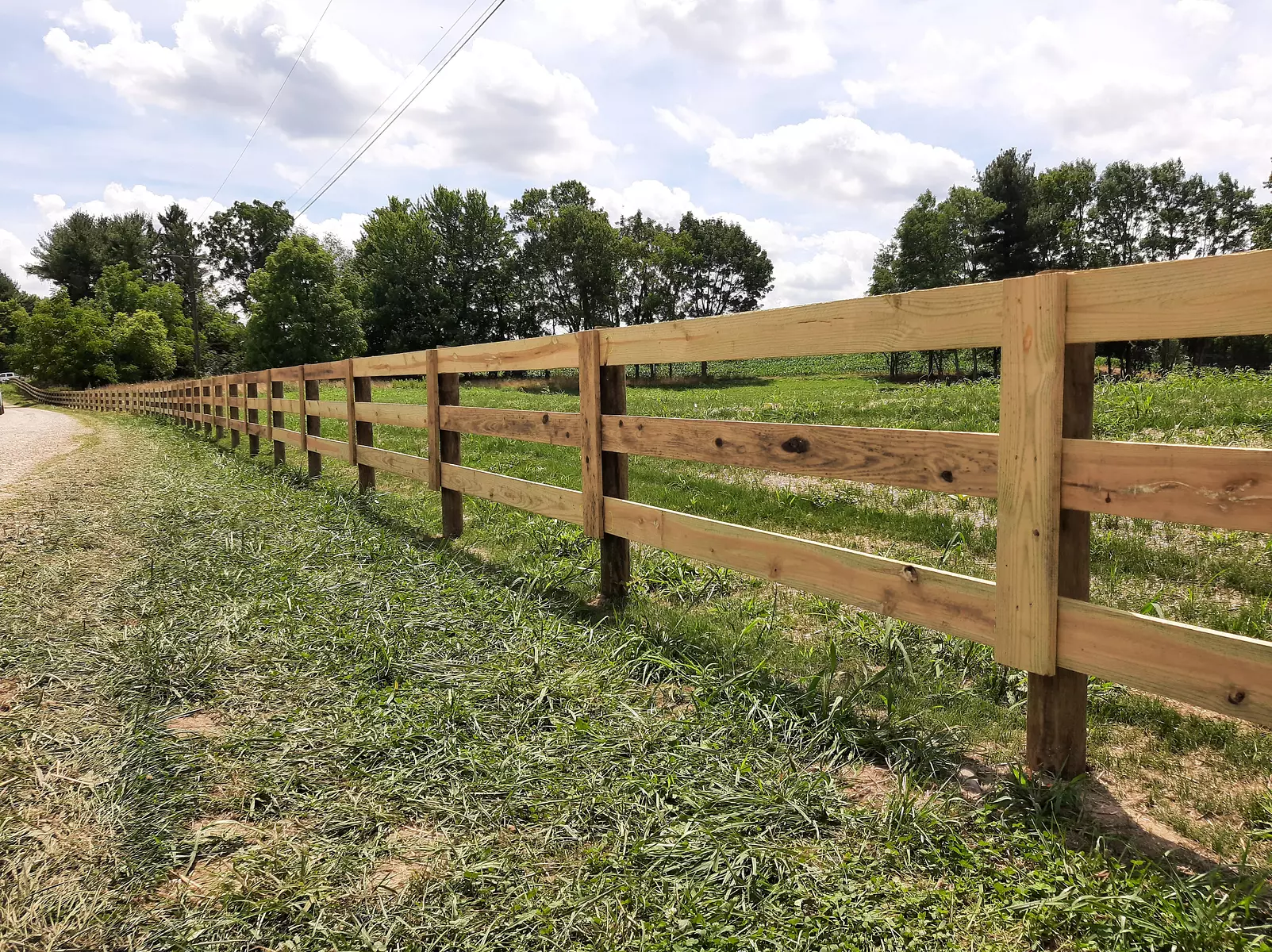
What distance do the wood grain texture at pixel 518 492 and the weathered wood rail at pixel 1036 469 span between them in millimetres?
681

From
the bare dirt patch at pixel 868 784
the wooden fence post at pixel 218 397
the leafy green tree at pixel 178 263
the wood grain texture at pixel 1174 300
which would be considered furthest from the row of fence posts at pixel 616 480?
the leafy green tree at pixel 178 263

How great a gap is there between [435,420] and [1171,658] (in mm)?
5033

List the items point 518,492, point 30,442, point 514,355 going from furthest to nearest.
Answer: point 30,442 < point 514,355 < point 518,492

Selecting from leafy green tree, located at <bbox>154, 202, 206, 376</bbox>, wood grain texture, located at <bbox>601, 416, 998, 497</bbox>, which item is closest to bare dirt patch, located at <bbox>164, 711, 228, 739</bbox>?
wood grain texture, located at <bbox>601, 416, 998, 497</bbox>

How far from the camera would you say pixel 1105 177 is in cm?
6119

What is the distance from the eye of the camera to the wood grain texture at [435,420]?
5.86 m

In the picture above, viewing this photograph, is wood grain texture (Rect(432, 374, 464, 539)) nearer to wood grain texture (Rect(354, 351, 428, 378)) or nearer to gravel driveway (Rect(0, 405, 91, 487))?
wood grain texture (Rect(354, 351, 428, 378))

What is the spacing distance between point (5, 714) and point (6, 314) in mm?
94992

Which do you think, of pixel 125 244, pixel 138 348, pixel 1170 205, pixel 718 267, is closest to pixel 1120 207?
pixel 1170 205

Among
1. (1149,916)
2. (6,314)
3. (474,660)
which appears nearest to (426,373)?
(474,660)

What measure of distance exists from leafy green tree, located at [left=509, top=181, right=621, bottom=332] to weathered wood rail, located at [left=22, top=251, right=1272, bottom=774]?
5716cm

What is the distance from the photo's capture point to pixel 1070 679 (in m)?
2.26

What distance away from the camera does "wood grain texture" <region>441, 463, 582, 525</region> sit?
4414 mm

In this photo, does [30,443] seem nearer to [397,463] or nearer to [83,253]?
[397,463]
